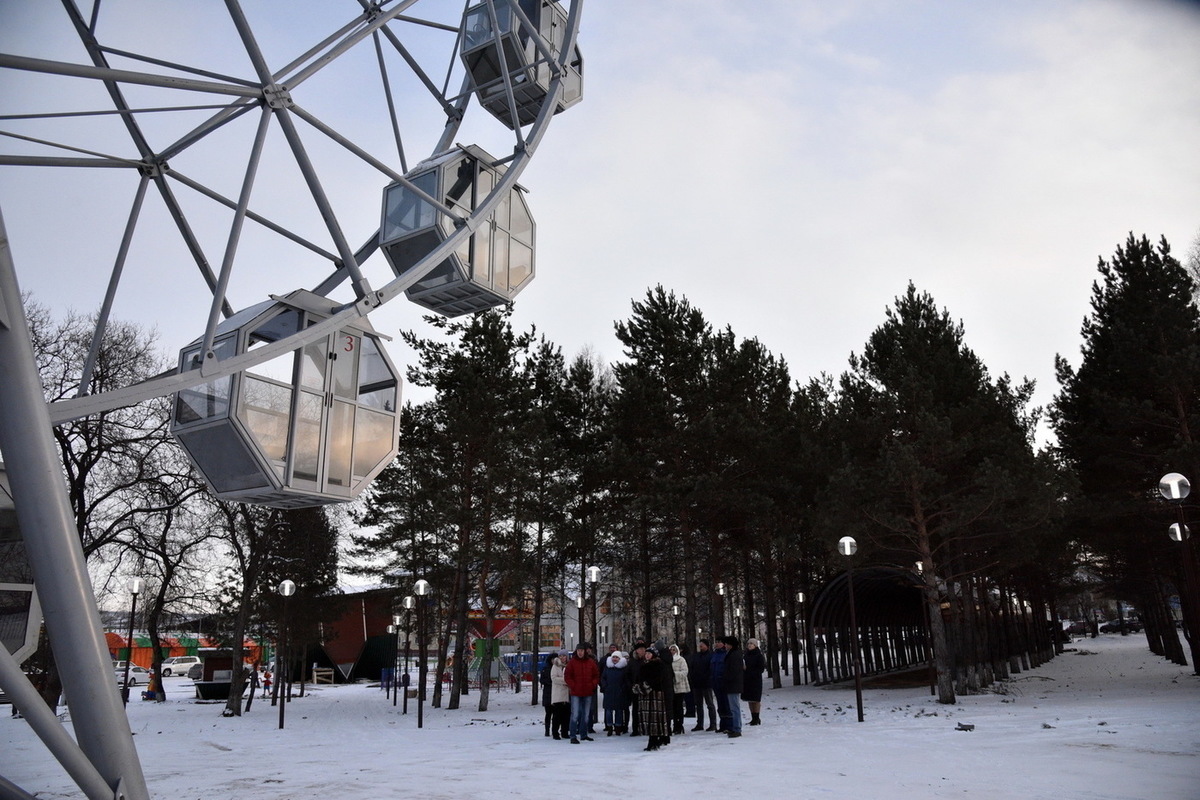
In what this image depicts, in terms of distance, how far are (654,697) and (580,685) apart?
2039 mm

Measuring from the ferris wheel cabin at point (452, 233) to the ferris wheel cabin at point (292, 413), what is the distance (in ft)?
5.20

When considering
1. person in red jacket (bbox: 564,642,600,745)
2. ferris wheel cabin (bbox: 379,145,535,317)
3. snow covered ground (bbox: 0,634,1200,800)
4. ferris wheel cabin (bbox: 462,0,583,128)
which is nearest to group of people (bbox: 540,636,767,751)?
person in red jacket (bbox: 564,642,600,745)

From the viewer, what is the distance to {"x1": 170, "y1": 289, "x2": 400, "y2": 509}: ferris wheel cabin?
1080cm

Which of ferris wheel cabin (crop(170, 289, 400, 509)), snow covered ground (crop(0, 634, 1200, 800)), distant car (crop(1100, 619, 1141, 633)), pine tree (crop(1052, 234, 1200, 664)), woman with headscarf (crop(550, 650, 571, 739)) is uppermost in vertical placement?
pine tree (crop(1052, 234, 1200, 664))

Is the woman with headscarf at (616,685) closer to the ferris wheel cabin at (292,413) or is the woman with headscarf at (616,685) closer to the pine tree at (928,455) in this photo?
the ferris wheel cabin at (292,413)

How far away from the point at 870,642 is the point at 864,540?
15.1 m

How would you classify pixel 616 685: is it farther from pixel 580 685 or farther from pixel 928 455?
pixel 928 455

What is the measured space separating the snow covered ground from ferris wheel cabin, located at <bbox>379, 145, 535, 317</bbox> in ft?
23.2

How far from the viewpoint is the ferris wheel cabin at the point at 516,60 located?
16.0 metres

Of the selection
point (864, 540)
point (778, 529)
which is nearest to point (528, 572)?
point (778, 529)

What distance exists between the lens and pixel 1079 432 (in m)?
26.4

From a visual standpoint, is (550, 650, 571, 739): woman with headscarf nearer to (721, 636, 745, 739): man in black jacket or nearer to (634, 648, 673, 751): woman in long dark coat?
(634, 648, 673, 751): woman in long dark coat

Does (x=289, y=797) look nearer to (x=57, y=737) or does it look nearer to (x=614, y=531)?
(x=57, y=737)

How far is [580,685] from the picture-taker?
1538 centimetres
